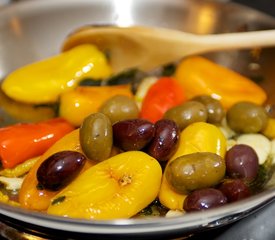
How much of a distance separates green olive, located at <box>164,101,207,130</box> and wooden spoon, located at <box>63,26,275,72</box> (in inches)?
7.1

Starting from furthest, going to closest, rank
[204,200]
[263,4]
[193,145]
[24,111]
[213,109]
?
[263,4] < [24,111] < [213,109] < [193,145] < [204,200]

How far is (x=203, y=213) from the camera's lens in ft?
2.04

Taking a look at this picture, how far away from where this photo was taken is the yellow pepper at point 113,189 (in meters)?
0.70

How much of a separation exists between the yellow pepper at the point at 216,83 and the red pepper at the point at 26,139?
266 millimetres

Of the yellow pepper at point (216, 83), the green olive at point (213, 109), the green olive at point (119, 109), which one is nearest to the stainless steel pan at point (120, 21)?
the yellow pepper at point (216, 83)

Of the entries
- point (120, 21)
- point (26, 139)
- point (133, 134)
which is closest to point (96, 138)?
point (133, 134)

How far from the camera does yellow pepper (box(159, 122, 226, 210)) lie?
760 millimetres

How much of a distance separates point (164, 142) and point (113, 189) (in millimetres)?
110

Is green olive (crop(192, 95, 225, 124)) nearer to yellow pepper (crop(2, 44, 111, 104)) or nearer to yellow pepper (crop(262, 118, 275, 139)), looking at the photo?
yellow pepper (crop(262, 118, 275, 139))

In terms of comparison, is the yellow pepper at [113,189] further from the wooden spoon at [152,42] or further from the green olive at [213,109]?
the wooden spoon at [152,42]

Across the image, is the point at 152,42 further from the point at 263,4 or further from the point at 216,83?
the point at 263,4

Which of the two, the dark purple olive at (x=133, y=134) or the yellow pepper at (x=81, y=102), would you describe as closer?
the dark purple olive at (x=133, y=134)

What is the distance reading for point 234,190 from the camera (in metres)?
0.73

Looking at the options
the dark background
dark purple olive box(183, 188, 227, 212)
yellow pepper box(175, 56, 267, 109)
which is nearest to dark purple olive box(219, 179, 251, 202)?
dark purple olive box(183, 188, 227, 212)
